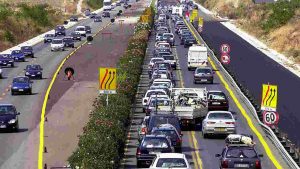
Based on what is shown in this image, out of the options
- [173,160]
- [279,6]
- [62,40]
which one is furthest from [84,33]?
[173,160]

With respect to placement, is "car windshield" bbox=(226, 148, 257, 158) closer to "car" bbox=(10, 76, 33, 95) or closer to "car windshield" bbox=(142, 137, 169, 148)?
"car windshield" bbox=(142, 137, 169, 148)

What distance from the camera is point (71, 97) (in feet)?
218

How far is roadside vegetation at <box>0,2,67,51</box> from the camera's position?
138 m

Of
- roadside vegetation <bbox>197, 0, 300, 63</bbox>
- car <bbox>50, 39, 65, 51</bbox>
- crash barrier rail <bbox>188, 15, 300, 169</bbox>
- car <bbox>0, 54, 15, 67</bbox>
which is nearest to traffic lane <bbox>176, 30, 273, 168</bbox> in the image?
crash barrier rail <bbox>188, 15, 300, 169</bbox>

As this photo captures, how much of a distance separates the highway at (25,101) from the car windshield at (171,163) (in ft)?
30.0

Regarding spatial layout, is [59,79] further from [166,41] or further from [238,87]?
[166,41]

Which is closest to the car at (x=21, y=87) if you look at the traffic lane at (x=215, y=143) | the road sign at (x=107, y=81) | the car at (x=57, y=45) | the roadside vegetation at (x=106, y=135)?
the roadside vegetation at (x=106, y=135)

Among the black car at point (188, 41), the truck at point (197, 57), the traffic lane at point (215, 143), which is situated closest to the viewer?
the traffic lane at point (215, 143)

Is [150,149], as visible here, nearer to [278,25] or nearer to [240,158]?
[240,158]

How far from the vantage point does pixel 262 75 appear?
82.4m

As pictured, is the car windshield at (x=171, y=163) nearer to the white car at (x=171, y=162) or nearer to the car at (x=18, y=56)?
the white car at (x=171, y=162)

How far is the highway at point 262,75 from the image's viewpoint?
55250 mm

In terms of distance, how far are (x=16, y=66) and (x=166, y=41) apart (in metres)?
25.5

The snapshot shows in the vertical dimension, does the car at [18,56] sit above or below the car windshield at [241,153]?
below
